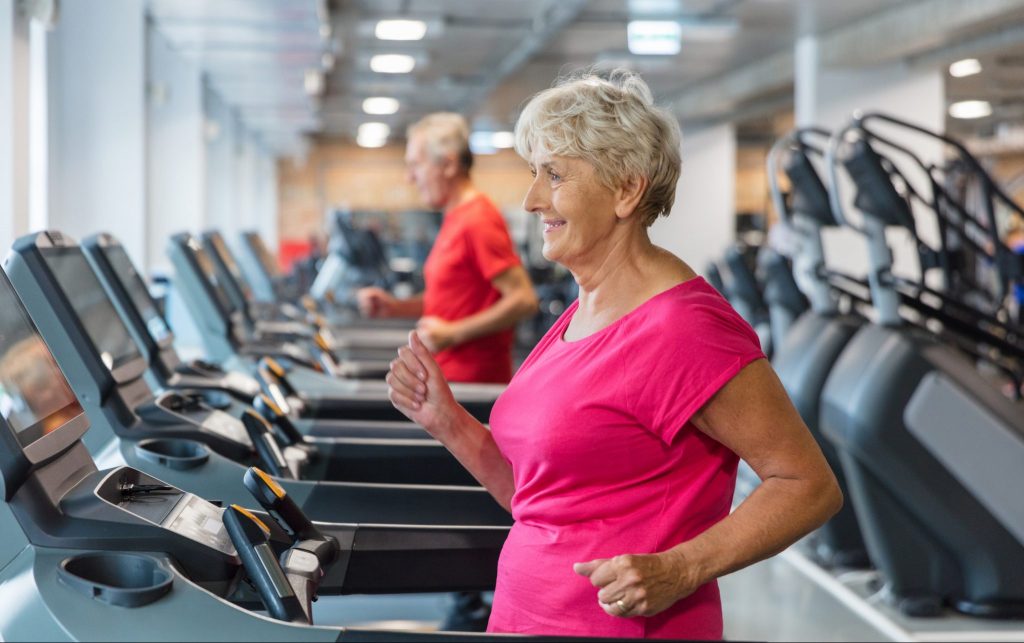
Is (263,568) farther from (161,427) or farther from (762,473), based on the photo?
(161,427)

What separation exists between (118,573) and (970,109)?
1620 centimetres

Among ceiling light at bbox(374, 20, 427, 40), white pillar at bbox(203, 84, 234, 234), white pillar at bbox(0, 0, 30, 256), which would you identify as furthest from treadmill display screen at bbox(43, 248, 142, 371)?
white pillar at bbox(203, 84, 234, 234)

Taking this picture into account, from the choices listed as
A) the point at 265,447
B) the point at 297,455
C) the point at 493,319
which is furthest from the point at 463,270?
the point at 265,447

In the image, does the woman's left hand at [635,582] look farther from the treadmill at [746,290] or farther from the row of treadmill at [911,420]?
the treadmill at [746,290]

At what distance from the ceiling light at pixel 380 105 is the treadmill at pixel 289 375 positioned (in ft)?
40.7

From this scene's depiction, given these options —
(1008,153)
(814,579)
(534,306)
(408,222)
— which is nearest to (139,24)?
(534,306)

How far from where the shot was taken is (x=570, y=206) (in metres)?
1.58

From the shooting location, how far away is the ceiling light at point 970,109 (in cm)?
1525

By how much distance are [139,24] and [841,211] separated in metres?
4.06

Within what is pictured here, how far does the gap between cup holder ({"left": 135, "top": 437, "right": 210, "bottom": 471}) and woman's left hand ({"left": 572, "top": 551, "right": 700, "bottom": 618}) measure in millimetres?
999

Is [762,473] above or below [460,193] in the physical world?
below

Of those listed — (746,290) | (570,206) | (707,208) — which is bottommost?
(746,290)

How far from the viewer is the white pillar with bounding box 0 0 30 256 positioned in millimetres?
3711

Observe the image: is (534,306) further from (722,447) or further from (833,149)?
(722,447)
